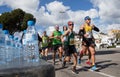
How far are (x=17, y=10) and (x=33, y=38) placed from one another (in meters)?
58.3

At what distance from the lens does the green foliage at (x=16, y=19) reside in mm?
62375

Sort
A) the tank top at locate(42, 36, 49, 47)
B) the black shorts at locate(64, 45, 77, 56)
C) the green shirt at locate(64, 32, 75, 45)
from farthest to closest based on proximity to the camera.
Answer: the tank top at locate(42, 36, 49, 47) < the green shirt at locate(64, 32, 75, 45) < the black shorts at locate(64, 45, 77, 56)

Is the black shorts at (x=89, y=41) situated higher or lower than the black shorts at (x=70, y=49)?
higher

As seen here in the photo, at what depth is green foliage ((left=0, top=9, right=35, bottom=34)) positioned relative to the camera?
62375 mm

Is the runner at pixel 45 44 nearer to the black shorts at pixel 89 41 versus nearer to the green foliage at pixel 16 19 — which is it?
the black shorts at pixel 89 41

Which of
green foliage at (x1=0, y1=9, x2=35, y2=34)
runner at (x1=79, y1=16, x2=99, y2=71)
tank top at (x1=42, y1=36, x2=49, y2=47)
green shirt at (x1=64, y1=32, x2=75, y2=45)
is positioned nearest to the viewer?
green shirt at (x1=64, y1=32, x2=75, y2=45)

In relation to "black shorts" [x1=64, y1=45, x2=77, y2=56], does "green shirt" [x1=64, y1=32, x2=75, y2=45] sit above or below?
above

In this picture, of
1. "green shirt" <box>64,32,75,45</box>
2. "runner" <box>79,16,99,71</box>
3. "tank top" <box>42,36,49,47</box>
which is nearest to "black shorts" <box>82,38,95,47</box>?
"runner" <box>79,16,99,71</box>

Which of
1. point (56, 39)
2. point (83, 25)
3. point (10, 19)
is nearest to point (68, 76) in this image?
point (83, 25)

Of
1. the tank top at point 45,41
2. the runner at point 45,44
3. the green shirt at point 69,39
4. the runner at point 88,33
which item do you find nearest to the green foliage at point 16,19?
the runner at point 45,44

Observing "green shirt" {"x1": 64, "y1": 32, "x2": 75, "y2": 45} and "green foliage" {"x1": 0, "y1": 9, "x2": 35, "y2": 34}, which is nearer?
"green shirt" {"x1": 64, "y1": 32, "x2": 75, "y2": 45}

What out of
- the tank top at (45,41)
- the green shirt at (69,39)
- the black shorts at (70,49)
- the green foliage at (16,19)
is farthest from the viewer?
the green foliage at (16,19)

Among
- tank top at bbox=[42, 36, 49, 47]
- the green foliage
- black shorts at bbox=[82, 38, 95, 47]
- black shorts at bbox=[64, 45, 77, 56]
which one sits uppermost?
the green foliage

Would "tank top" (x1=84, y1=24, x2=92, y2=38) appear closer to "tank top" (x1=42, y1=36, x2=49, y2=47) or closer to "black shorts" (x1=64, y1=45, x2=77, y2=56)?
"black shorts" (x1=64, y1=45, x2=77, y2=56)
